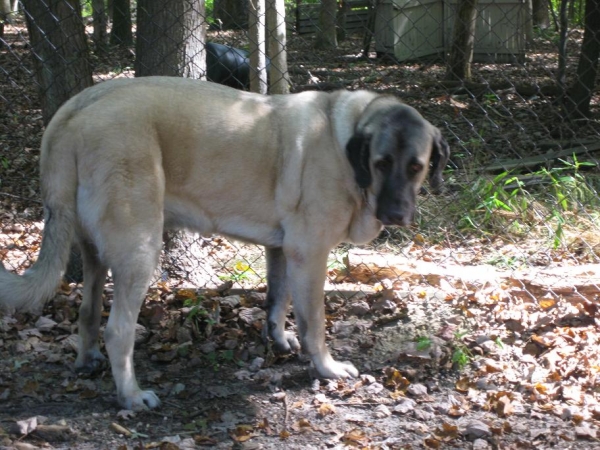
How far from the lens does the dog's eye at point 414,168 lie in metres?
3.73

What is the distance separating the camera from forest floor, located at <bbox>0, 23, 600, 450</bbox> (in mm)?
3482

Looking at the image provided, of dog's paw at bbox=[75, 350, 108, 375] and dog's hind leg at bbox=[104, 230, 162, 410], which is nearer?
dog's hind leg at bbox=[104, 230, 162, 410]

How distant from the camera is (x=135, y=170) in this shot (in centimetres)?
350

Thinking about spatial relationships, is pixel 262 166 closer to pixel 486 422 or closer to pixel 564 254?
pixel 486 422

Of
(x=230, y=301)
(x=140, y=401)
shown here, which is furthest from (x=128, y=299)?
(x=230, y=301)

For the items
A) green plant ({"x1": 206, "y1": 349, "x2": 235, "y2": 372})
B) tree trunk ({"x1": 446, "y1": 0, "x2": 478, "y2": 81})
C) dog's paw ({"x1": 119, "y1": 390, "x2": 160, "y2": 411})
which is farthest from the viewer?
tree trunk ({"x1": 446, "y1": 0, "x2": 478, "y2": 81})

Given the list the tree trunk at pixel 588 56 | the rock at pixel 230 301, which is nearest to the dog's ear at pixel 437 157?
the rock at pixel 230 301

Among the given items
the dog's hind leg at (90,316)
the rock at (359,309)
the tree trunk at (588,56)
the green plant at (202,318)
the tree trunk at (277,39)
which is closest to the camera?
the dog's hind leg at (90,316)

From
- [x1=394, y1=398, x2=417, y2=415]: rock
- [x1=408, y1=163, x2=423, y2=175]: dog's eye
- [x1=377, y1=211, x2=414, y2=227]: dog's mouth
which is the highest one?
[x1=408, y1=163, x2=423, y2=175]: dog's eye

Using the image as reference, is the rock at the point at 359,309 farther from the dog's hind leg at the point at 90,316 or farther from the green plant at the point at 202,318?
the dog's hind leg at the point at 90,316

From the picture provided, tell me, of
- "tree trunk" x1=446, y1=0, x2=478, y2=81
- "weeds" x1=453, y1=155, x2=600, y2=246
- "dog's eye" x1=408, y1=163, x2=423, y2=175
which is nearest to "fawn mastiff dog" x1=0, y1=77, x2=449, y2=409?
"dog's eye" x1=408, y1=163, x2=423, y2=175

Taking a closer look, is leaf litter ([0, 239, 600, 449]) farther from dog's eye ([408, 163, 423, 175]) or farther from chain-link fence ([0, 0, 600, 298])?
dog's eye ([408, 163, 423, 175])

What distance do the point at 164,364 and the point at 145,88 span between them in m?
1.58

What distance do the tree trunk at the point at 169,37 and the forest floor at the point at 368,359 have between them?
56.8 inches
